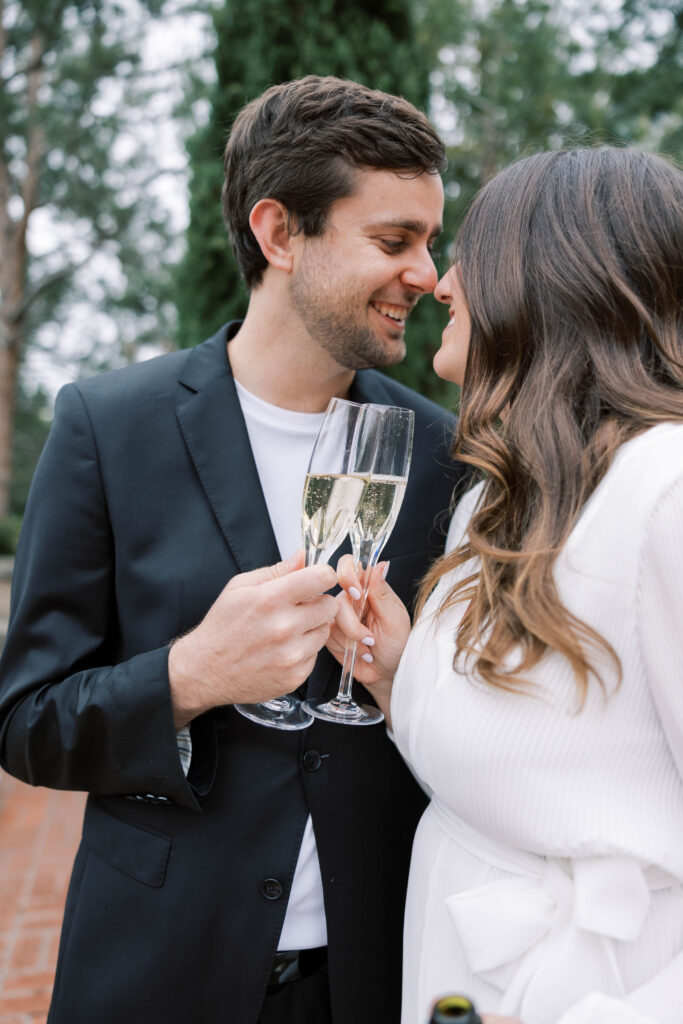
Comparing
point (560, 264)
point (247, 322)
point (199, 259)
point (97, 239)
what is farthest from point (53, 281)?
point (560, 264)

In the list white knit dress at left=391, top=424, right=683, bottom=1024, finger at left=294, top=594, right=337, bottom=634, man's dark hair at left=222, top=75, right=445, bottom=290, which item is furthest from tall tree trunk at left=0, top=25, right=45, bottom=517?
white knit dress at left=391, top=424, right=683, bottom=1024

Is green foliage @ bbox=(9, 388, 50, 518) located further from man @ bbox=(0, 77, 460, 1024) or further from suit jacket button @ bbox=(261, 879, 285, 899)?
suit jacket button @ bbox=(261, 879, 285, 899)

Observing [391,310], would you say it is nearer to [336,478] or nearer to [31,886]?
[336,478]

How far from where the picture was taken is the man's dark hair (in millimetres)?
2432

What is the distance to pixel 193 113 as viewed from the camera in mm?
12016

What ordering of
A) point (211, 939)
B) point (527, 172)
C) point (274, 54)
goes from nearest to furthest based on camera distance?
point (527, 172) → point (211, 939) → point (274, 54)

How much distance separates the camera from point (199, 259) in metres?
4.81

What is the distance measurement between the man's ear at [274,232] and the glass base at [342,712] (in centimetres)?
131

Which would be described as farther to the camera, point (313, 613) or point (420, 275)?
point (420, 275)

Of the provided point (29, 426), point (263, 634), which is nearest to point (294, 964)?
point (263, 634)

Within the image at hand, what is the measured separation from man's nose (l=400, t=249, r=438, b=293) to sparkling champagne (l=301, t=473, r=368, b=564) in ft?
3.06

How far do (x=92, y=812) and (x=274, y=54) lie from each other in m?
4.00

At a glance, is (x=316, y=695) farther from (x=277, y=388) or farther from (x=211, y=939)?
(x=277, y=388)

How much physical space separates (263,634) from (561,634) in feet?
1.84
